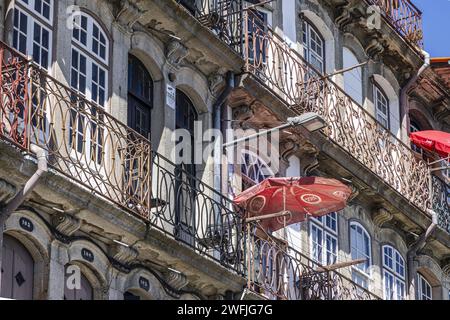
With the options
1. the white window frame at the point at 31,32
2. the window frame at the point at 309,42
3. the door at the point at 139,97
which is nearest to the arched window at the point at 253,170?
the door at the point at 139,97

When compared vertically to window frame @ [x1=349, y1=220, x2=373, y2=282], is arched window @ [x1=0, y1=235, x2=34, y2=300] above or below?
below

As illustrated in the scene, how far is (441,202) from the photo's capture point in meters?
30.9

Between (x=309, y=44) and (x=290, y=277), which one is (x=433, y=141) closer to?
(x=309, y=44)

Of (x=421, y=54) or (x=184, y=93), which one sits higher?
(x=421, y=54)

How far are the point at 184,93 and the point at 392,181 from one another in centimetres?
561

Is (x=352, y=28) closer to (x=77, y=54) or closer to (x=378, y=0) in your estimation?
(x=378, y=0)

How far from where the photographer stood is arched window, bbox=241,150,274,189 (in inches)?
1012

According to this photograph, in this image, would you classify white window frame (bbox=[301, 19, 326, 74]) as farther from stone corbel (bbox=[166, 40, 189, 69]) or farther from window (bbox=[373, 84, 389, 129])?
stone corbel (bbox=[166, 40, 189, 69])

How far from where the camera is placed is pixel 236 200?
24.5m

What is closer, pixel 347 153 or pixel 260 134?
pixel 260 134

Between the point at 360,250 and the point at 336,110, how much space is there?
244 cm

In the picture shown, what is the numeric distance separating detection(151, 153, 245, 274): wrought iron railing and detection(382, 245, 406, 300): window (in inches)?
235

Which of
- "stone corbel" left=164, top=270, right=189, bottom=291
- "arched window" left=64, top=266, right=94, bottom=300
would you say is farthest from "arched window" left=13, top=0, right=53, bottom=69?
"stone corbel" left=164, top=270, right=189, bottom=291
